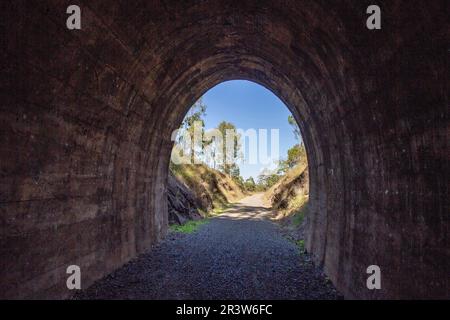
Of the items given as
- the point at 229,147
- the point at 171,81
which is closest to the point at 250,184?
the point at 229,147

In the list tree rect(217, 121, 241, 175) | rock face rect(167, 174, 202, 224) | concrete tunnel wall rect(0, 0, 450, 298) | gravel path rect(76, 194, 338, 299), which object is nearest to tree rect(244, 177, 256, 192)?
tree rect(217, 121, 241, 175)

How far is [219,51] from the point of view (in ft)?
31.8

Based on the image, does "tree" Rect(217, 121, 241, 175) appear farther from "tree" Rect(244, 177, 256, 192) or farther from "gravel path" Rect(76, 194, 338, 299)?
"gravel path" Rect(76, 194, 338, 299)

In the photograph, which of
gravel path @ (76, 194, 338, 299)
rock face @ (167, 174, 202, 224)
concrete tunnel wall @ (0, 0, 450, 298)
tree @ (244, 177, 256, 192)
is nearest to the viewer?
concrete tunnel wall @ (0, 0, 450, 298)

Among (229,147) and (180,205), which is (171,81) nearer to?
(180,205)

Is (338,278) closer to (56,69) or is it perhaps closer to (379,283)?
(379,283)

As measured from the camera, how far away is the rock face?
17.6m

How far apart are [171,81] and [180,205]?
11.3 metres

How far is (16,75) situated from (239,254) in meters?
8.73

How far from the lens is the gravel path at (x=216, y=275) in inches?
246

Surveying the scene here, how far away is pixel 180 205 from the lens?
19.0 metres

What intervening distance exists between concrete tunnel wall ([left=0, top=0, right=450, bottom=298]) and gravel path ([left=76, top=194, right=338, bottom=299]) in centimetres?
53

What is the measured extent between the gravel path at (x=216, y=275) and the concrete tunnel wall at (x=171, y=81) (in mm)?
535

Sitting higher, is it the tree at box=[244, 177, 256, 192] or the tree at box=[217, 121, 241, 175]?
the tree at box=[217, 121, 241, 175]
